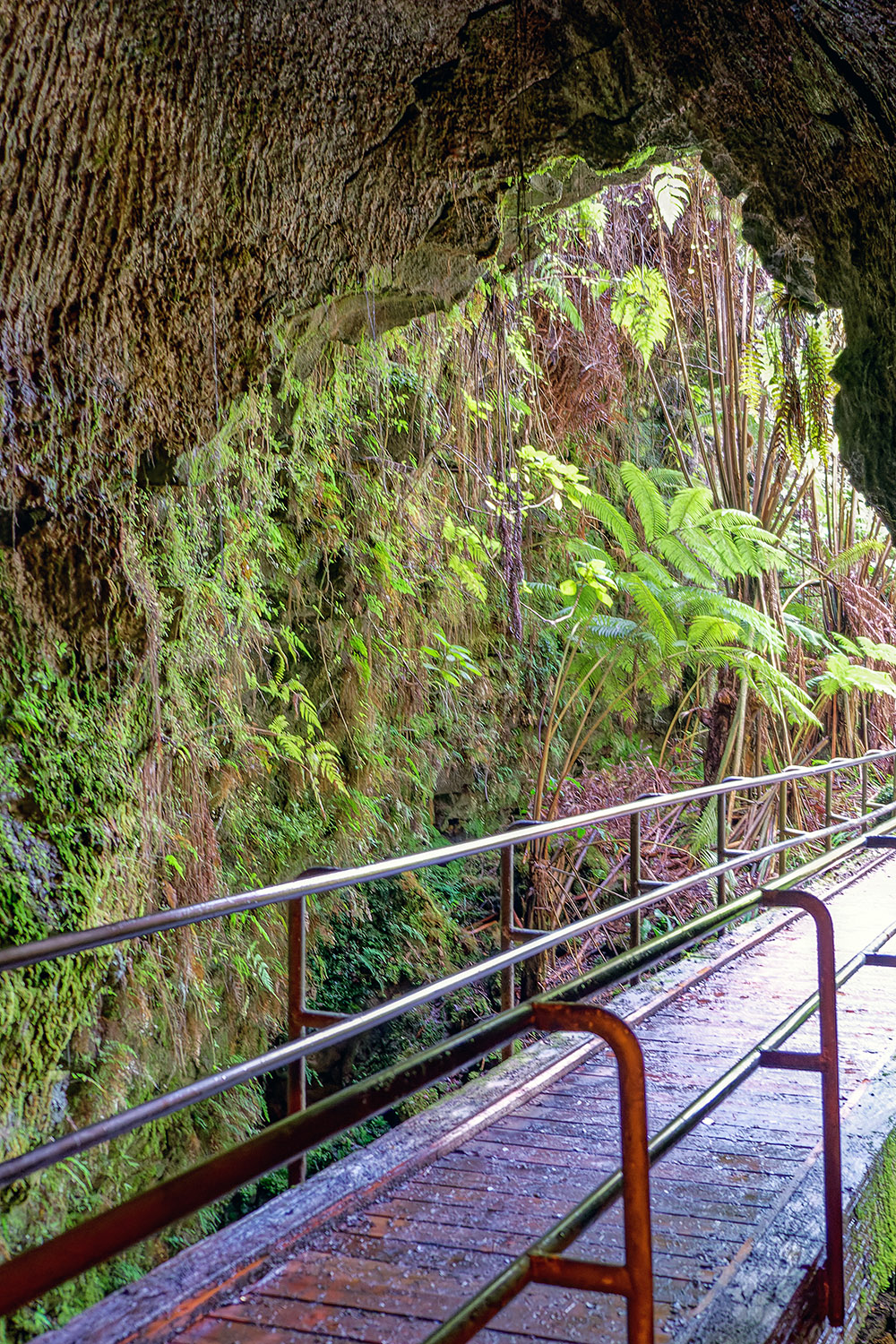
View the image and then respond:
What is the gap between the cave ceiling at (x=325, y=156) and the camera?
2.76 meters

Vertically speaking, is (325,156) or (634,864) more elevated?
(325,156)

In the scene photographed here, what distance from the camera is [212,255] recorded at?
10.5 ft

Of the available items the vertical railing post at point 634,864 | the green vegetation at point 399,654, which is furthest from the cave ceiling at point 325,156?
the vertical railing post at point 634,864

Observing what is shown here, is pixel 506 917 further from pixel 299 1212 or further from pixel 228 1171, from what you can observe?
pixel 228 1171

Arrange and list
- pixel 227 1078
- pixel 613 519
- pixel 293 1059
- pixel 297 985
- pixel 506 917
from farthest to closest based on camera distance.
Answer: pixel 613 519 → pixel 506 917 → pixel 297 985 → pixel 293 1059 → pixel 227 1078

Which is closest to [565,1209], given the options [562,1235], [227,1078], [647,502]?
[227,1078]

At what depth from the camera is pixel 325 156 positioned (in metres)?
3.28

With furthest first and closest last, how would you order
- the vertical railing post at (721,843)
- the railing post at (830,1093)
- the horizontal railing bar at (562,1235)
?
1. the vertical railing post at (721,843)
2. the railing post at (830,1093)
3. the horizontal railing bar at (562,1235)

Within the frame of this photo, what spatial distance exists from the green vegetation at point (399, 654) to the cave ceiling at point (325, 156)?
14.0 inches

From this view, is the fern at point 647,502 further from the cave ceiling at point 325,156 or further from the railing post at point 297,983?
the railing post at point 297,983

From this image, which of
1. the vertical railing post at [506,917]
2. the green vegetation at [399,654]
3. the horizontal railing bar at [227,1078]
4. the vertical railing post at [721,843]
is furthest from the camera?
the vertical railing post at [721,843]

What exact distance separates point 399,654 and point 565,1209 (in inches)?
147

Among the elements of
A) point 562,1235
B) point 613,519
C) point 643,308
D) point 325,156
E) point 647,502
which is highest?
point 643,308

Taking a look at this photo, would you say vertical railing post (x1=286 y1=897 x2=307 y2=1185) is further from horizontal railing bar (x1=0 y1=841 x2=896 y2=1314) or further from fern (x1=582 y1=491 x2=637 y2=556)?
fern (x1=582 y1=491 x2=637 y2=556)
